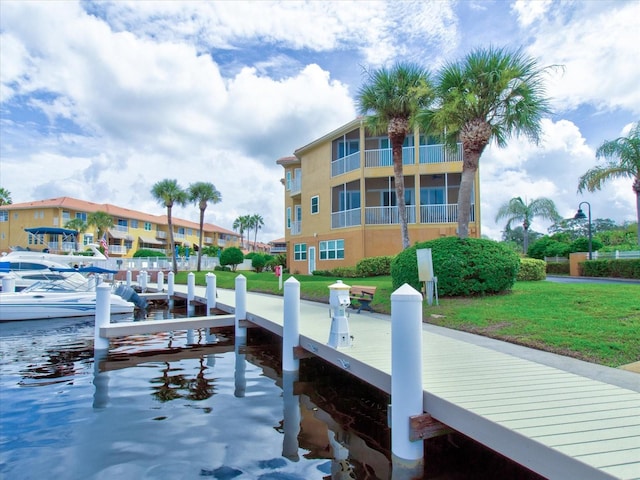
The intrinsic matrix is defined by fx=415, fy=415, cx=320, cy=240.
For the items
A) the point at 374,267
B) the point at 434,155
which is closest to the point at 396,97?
the point at 434,155

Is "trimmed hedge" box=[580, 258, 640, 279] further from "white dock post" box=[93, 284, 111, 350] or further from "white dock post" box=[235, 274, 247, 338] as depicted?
"white dock post" box=[93, 284, 111, 350]

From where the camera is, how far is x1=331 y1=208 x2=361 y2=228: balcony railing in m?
26.2

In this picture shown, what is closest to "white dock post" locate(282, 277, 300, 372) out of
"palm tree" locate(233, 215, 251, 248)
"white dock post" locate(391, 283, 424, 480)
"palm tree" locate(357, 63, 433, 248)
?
"white dock post" locate(391, 283, 424, 480)

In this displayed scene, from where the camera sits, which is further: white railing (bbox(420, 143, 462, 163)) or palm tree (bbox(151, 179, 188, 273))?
palm tree (bbox(151, 179, 188, 273))

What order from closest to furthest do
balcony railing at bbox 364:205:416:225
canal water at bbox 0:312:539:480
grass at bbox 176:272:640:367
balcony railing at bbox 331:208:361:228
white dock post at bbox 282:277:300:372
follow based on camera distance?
canal water at bbox 0:312:539:480 → grass at bbox 176:272:640:367 → white dock post at bbox 282:277:300:372 → balcony railing at bbox 364:205:416:225 → balcony railing at bbox 331:208:361:228

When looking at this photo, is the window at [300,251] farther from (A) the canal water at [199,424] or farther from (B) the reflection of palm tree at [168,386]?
(B) the reflection of palm tree at [168,386]

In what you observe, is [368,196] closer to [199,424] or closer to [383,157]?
[383,157]

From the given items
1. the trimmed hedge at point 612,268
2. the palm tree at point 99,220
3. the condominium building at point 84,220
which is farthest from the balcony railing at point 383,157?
the palm tree at point 99,220

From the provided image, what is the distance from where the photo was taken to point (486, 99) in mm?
13531

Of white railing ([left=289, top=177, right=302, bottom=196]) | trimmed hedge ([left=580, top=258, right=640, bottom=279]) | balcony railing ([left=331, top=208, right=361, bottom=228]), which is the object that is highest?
white railing ([left=289, top=177, right=302, bottom=196])

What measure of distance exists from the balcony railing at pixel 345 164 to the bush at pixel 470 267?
14.3m

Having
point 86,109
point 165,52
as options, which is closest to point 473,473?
point 165,52

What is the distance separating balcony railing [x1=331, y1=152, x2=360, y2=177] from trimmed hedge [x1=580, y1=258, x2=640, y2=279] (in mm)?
16598

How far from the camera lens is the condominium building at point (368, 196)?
24.9 m
